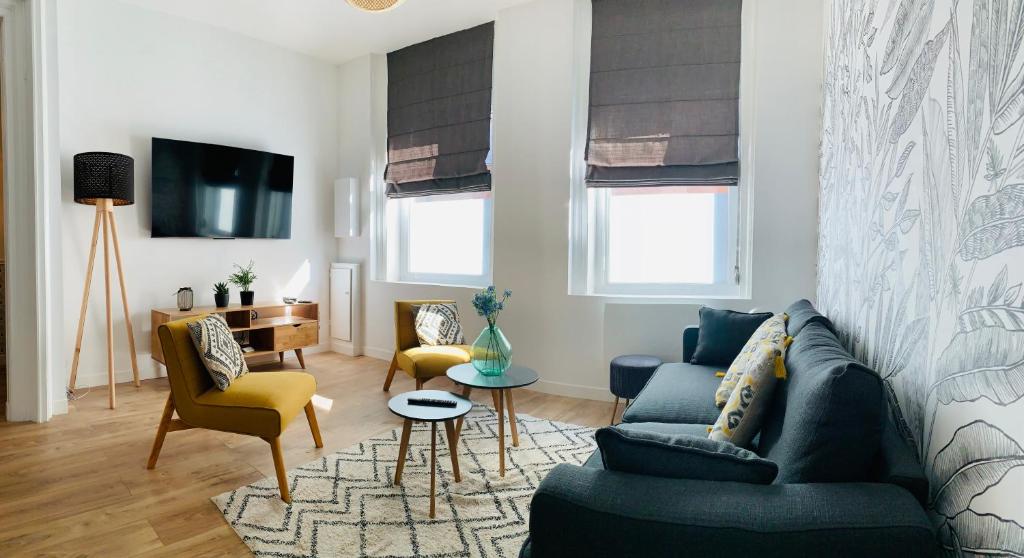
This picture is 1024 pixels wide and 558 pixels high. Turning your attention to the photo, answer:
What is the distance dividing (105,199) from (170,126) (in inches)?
40.0

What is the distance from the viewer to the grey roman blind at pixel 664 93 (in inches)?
141

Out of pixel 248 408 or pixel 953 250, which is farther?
pixel 248 408

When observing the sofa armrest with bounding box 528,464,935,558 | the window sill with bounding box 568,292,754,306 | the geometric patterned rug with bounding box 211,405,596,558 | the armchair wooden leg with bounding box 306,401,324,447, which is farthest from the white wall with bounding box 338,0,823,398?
the sofa armrest with bounding box 528,464,935,558

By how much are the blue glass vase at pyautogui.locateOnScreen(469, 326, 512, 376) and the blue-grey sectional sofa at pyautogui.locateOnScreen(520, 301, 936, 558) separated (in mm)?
1694

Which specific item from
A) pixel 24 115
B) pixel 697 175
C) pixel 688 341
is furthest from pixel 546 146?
pixel 24 115

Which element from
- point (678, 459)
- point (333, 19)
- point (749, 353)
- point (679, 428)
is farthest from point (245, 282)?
point (678, 459)

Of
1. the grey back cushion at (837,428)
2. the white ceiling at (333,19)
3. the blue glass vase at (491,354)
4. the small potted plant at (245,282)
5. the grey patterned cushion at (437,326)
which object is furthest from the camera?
the small potted plant at (245,282)

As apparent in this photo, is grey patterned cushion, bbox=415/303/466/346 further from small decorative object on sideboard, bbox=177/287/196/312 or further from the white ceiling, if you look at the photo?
→ the white ceiling

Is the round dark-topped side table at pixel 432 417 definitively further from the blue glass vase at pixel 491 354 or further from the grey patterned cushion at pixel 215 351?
the grey patterned cushion at pixel 215 351

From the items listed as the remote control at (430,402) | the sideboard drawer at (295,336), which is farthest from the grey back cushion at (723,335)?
the sideboard drawer at (295,336)

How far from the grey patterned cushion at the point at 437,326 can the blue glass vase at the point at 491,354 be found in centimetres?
110

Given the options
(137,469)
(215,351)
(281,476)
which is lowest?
(137,469)

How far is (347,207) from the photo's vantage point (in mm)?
5504

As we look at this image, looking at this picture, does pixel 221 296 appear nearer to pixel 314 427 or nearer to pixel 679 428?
pixel 314 427
